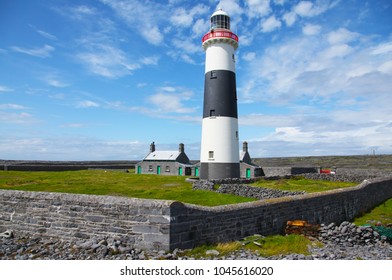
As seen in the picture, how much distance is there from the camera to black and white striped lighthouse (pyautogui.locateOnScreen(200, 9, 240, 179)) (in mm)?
21016

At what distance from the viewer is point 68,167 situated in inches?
1646

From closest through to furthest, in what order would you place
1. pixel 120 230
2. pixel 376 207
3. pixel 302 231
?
1. pixel 120 230
2. pixel 302 231
3. pixel 376 207

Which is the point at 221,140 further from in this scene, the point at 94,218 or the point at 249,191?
the point at 94,218

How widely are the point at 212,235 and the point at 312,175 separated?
23.5m

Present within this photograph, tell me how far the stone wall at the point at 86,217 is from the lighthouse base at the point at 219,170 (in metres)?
13.8

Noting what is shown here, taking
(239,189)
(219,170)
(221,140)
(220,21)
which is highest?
(220,21)

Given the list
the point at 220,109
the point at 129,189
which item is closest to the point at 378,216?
the point at 220,109

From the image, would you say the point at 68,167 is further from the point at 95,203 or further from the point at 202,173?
the point at 95,203

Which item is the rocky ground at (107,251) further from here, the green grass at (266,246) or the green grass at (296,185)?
the green grass at (296,185)

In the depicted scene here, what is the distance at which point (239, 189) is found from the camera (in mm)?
18297

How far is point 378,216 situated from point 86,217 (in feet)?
48.1

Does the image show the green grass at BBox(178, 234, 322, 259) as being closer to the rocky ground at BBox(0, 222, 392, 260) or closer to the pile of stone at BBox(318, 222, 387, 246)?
the rocky ground at BBox(0, 222, 392, 260)

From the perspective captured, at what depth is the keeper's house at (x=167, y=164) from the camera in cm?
3988
